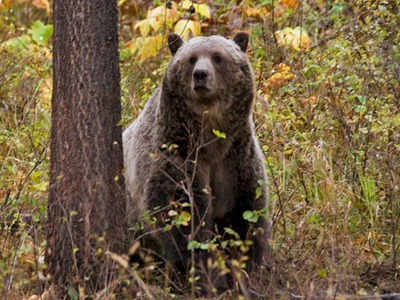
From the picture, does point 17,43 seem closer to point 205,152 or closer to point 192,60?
point 192,60

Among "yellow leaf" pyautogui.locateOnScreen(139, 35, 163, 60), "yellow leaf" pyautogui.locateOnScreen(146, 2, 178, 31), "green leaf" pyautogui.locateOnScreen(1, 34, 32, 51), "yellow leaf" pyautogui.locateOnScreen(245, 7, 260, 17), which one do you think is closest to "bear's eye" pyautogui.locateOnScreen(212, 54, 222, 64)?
"yellow leaf" pyautogui.locateOnScreen(146, 2, 178, 31)

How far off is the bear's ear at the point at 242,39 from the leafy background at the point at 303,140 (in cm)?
68

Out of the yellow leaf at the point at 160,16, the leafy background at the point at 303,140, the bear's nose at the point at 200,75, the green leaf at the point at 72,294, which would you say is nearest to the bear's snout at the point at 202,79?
the bear's nose at the point at 200,75

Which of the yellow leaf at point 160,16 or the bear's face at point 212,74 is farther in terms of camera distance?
the yellow leaf at point 160,16

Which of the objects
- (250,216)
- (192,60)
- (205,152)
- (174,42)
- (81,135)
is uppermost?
(174,42)

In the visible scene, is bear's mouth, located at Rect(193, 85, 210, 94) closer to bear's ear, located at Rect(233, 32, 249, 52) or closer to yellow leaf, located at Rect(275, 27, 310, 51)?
bear's ear, located at Rect(233, 32, 249, 52)

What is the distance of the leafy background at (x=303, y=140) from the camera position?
4801mm

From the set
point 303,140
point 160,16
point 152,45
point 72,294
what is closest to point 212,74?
point 72,294

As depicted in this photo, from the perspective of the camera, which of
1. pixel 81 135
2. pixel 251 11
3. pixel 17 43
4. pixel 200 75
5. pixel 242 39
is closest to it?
pixel 81 135

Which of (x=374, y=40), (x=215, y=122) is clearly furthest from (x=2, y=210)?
(x=374, y=40)

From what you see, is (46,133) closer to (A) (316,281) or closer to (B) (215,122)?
(B) (215,122)

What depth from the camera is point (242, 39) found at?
5.34 m

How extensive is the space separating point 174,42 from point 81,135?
1328 mm

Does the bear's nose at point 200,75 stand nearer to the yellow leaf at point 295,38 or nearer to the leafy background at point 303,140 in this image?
the leafy background at point 303,140
